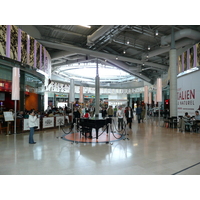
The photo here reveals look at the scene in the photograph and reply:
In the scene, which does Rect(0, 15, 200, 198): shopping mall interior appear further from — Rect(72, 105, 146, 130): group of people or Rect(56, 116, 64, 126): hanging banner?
Rect(72, 105, 146, 130): group of people

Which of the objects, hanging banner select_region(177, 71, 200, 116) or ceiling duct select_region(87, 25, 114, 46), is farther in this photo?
hanging banner select_region(177, 71, 200, 116)

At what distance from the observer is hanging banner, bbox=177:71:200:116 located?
464 inches

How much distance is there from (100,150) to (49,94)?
2173cm

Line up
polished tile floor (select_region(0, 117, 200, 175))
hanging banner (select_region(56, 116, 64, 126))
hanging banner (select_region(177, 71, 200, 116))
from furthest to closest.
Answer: hanging banner (select_region(177, 71, 200, 116)) → hanging banner (select_region(56, 116, 64, 126)) → polished tile floor (select_region(0, 117, 200, 175))

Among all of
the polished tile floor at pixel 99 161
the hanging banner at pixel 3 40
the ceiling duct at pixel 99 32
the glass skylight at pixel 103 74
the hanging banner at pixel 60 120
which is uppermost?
the glass skylight at pixel 103 74

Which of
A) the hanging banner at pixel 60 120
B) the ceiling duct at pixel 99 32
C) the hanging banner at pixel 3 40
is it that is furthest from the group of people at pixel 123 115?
the hanging banner at pixel 3 40

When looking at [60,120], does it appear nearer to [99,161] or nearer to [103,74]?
→ [99,161]

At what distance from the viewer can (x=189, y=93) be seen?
12688 millimetres

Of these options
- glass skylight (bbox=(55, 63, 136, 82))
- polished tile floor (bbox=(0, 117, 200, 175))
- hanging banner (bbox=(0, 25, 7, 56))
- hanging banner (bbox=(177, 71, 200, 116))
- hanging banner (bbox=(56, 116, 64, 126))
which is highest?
glass skylight (bbox=(55, 63, 136, 82))

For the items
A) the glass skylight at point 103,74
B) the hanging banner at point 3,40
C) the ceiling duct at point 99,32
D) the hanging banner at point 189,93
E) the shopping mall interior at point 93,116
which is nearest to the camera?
the shopping mall interior at point 93,116

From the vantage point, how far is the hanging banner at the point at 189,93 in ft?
38.7

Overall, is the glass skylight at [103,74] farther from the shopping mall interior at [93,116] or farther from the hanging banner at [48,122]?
the hanging banner at [48,122]

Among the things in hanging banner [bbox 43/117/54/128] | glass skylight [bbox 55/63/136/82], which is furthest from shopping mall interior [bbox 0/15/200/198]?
glass skylight [bbox 55/63/136/82]

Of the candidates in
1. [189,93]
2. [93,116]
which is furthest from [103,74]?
[189,93]
